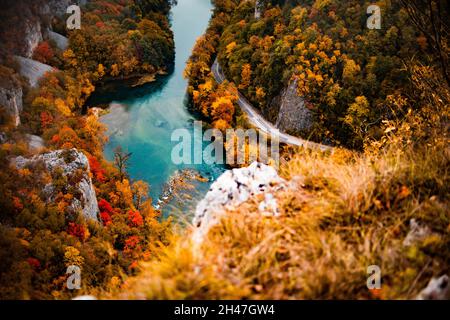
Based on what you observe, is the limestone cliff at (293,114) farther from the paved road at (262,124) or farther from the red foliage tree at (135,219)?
the red foliage tree at (135,219)

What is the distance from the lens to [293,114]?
4841 centimetres

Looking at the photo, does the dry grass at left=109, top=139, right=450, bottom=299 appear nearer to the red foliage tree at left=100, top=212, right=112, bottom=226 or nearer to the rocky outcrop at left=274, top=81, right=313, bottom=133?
the red foliage tree at left=100, top=212, right=112, bottom=226

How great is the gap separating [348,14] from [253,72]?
15177mm

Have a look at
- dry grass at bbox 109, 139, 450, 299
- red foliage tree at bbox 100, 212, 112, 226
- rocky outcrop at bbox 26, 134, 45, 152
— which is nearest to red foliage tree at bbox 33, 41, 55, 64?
rocky outcrop at bbox 26, 134, 45, 152

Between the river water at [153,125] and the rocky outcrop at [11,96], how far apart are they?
33.3 feet

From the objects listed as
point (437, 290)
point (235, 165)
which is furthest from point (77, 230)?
point (437, 290)

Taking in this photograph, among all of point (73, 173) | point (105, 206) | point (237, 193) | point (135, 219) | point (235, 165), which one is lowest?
point (135, 219)

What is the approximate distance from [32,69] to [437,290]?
196ft

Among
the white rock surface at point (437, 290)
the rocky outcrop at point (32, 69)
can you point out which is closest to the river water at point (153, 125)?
the rocky outcrop at point (32, 69)

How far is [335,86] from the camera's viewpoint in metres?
47.8

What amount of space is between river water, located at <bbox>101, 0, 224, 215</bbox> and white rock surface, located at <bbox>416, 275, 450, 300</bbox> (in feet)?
97.2

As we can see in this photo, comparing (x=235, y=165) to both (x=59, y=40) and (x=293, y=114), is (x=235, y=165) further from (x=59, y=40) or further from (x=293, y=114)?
(x=59, y=40)

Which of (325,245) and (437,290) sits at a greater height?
(325,245)

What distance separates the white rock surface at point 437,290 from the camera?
10.5 feet
